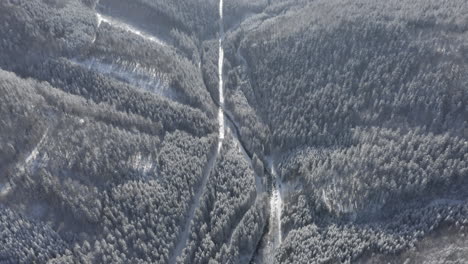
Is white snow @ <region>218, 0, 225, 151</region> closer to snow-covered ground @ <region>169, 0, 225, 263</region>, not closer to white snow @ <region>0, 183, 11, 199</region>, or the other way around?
snow-covered ground @ <region>169, 0, 225, 263</region>

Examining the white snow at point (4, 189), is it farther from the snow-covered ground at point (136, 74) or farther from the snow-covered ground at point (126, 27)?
the snow-covered ground at point (126, 27)

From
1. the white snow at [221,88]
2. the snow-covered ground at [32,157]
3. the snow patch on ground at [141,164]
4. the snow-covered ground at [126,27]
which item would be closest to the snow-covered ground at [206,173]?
the white snow at [221,88]

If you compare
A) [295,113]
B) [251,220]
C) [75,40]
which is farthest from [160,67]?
[251,220]

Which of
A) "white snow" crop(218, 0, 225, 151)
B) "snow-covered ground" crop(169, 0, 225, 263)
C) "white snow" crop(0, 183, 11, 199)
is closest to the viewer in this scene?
"white snow" crop(0, 183, 11, 199)

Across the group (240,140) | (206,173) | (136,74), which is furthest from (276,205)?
(136,74)

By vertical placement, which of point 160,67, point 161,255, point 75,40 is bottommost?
point 161,255

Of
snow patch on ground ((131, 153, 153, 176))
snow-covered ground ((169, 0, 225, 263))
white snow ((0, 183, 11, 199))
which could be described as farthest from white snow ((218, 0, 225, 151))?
white snow ((0, 183, 11, 199))

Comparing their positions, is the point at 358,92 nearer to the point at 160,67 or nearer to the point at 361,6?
the point at 361,6

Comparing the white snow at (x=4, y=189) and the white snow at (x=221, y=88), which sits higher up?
the white snow at (x=221, y=88)
